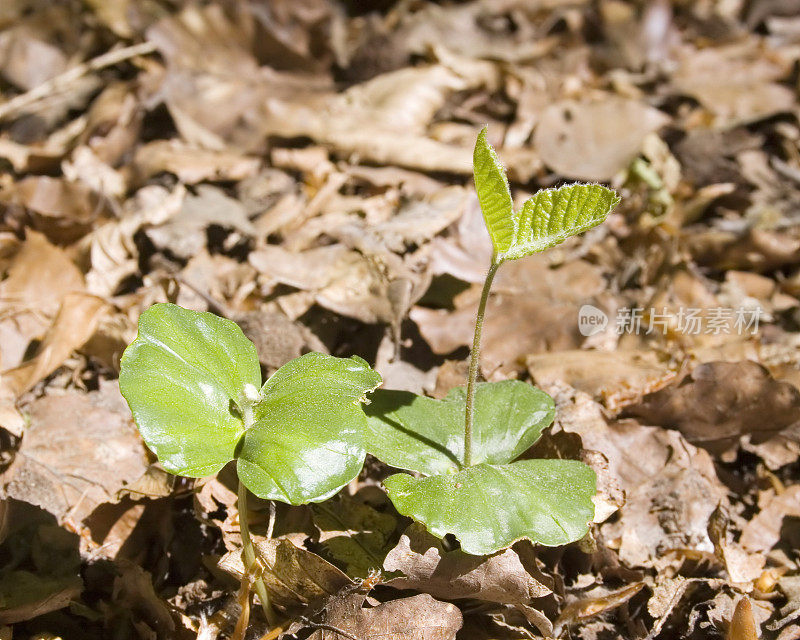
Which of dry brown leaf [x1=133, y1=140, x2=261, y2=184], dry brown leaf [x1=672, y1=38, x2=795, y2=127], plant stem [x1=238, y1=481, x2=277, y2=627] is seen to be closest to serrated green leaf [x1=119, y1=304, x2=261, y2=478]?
plant stem [x1=238, y1=481, x2=277, y2=627]

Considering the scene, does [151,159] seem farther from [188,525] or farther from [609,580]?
[609,580]

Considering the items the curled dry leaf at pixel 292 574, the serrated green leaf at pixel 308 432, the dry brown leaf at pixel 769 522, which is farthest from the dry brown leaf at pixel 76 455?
the dry brown leaf at pixel 769 522

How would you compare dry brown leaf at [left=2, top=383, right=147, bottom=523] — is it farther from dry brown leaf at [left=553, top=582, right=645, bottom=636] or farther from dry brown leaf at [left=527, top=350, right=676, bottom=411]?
dry brown leaf at [left=527, top=350, right=676, bottom=411]

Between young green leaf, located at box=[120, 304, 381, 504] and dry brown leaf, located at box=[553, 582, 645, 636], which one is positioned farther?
dry brown leaf, located at box=[553, 582, 645, 636]

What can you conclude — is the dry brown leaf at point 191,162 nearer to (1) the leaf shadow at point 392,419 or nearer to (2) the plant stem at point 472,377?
(1) the leaf shadow at point 392,419

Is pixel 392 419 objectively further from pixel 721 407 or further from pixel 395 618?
pixel 721 407

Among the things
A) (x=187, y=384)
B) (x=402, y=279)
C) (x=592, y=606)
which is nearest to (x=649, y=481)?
(x=592, y=606)
